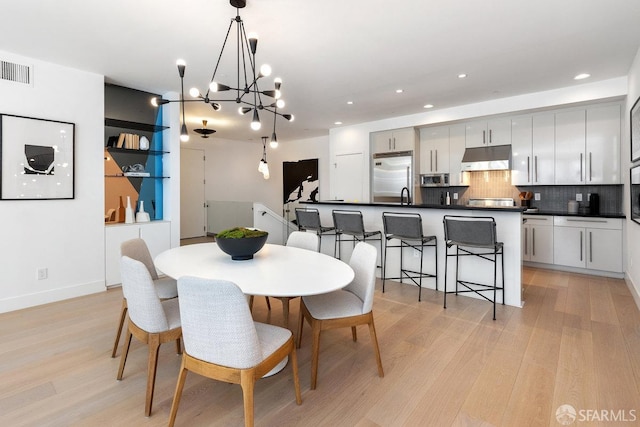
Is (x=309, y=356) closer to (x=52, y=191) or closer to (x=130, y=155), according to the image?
(x=52, y=191)

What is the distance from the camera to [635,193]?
3344 millimetres

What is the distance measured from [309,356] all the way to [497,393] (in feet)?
3.95

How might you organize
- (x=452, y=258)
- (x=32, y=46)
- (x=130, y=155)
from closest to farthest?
1. (x=32, y=46)
2. (x=452, y=258)
3. (x=130, y=155)

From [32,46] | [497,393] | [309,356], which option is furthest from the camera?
[32,46]

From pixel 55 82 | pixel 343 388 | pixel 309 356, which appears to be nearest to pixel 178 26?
pixel 55 82

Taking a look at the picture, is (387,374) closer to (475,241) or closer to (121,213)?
(475,241)

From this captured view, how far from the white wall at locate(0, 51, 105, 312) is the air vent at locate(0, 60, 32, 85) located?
0.05 m

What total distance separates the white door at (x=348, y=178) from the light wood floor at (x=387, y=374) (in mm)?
3666

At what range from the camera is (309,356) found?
2367 mm

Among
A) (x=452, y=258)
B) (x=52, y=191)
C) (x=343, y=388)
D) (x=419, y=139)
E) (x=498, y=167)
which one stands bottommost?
(x=343, y=388)

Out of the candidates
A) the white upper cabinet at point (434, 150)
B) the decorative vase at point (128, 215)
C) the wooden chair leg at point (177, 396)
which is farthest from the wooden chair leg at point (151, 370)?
the white upper cabinet at point (434, 150)

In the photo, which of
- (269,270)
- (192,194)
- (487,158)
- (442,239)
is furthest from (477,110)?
(192,194)

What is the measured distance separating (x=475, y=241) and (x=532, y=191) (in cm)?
284

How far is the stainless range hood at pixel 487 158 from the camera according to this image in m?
5.08
